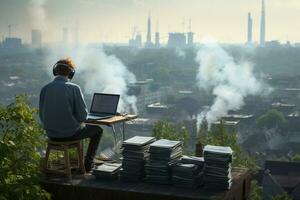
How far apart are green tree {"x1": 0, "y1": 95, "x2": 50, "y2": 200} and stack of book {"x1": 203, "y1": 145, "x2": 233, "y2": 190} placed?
5.41 ft

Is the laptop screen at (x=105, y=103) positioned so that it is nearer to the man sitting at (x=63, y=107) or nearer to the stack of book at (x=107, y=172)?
the man sitting at (x=63, y=107)

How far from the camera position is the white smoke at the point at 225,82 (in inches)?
2660

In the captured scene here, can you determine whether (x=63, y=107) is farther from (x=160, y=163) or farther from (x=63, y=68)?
(x=160, y=163)

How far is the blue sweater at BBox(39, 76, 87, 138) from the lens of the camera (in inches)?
200

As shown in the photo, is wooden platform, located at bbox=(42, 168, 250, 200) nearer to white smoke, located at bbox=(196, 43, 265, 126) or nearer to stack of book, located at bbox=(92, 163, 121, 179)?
stack of book, located at bbox=(92, 163, 121, 179)

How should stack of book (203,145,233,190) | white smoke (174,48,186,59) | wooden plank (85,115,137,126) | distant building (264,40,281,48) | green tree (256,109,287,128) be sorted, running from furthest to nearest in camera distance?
1. distant building (264,40,281,48)
2. white smoke (174,48,186,59)
3. green tree (256,109,287,128)
4. wooden plank (85,115,137,126)
5. stack of book (203,145,233,190)

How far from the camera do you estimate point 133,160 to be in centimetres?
518

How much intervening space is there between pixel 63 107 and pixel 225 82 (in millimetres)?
84328

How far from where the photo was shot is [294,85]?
86625 millimetres

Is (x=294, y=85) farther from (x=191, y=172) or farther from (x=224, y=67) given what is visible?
(x=191, y=172)

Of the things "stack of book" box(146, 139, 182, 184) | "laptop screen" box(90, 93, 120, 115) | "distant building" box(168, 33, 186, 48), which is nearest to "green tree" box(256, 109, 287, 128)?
"laptop screen" box(90, 93, 120, 115)

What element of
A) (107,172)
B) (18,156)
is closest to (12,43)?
(107,172)

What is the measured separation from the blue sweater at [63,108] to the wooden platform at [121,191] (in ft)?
1.70

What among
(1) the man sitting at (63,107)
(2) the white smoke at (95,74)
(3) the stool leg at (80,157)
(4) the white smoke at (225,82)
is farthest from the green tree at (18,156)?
(2) the white smoke at (95,74)
